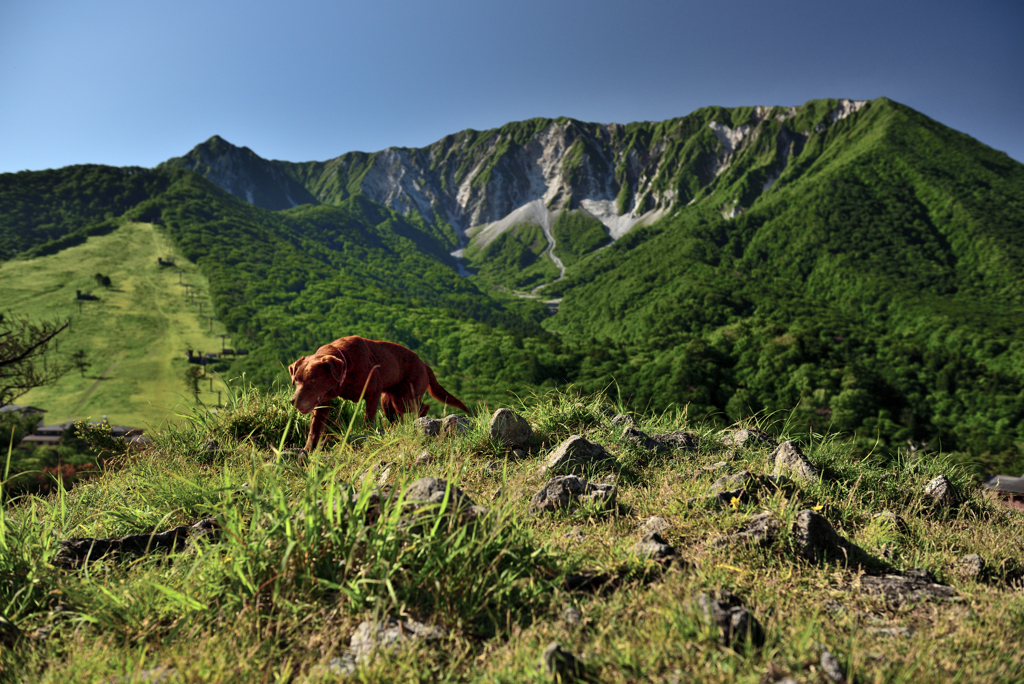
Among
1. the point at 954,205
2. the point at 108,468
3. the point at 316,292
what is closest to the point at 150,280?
the point at 316,292

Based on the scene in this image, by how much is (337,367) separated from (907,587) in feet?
16.4

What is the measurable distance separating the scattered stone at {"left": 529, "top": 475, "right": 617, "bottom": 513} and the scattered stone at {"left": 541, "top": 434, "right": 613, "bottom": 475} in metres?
0.47

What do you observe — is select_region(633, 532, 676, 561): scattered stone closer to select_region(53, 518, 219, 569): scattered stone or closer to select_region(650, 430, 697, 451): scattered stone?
select_region(650, 430, 697, 451): scattered stone

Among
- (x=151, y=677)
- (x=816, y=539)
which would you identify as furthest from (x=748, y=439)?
(x=151, y=677)

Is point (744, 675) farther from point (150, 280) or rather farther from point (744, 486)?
point (150, 280)

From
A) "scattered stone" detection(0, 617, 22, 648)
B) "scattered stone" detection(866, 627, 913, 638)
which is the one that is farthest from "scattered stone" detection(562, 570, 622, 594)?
"scattered stone" detection(0, 617, 22, 648)

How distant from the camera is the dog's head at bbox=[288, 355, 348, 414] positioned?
16.2ft

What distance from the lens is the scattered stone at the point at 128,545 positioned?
2.87 meters

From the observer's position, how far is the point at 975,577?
2936 millimetres

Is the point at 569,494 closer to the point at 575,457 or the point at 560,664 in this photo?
the point at 575,457

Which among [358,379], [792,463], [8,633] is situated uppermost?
[358,379]

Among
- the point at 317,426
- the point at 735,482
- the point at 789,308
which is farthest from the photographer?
the point at 789,308

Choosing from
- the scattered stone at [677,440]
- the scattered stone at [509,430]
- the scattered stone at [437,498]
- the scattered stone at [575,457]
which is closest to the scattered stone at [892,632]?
the scattered stone at [437,498]

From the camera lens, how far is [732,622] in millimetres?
2123
